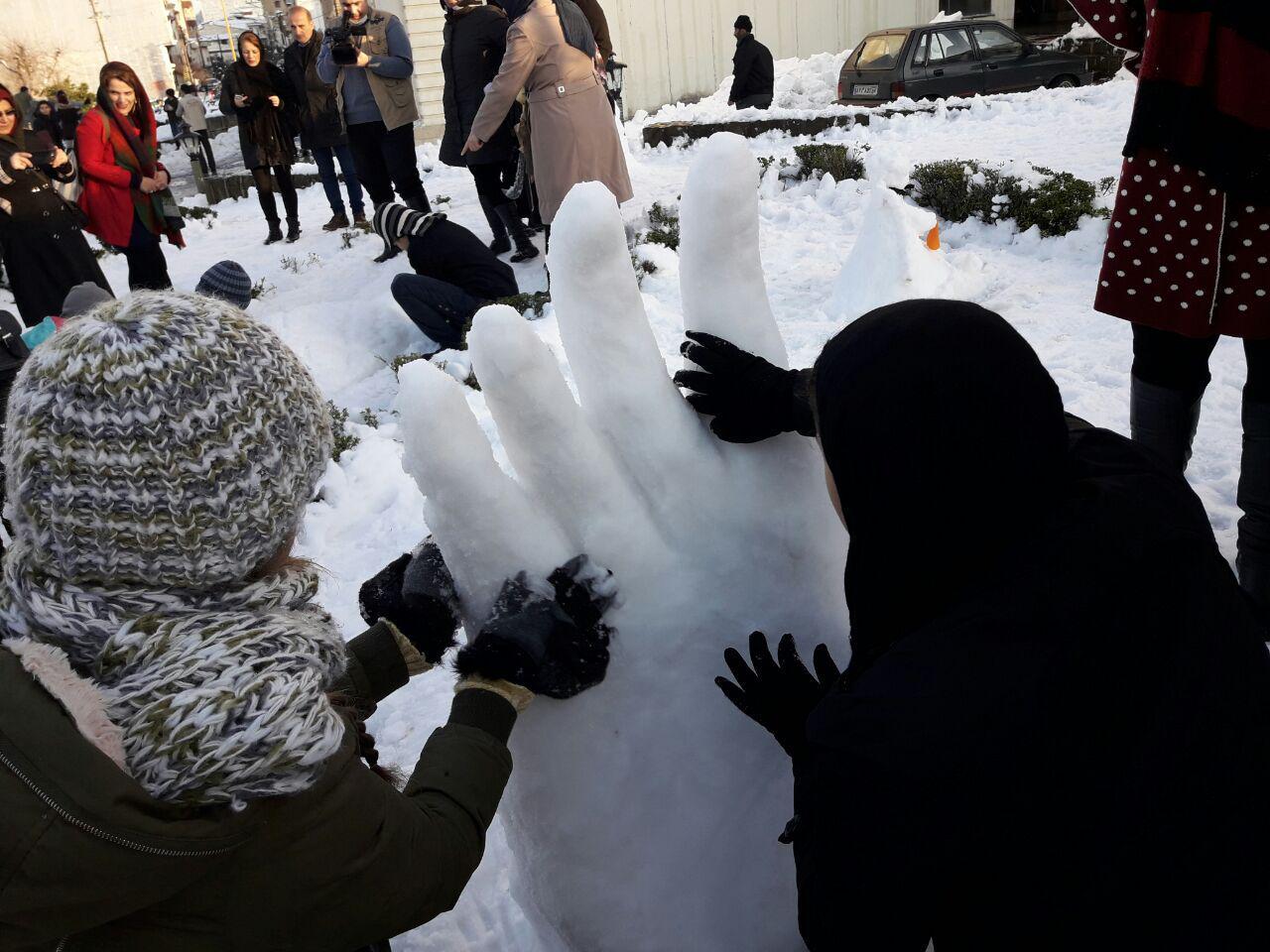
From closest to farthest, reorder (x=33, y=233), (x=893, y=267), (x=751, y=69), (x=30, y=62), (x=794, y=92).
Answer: (x=893, y=267) → (x=33, y=233) → (x=751, y=69) → (x=794, y=92) → (x=30, y=62)

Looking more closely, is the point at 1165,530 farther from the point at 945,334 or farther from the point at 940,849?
the point at 940,849

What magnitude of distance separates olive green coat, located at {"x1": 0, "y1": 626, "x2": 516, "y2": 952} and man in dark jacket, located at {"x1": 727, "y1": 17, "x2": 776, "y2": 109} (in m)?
12.3

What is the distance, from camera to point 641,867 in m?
1.55

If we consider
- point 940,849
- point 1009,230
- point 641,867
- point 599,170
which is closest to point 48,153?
point 599,170

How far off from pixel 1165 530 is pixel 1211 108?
130 centimetres

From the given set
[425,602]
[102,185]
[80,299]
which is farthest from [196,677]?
[102,185]

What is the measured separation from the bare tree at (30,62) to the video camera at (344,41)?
3747 cm

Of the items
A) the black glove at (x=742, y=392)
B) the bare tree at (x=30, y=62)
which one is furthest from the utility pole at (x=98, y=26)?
the black glove at (x=742, y=392)

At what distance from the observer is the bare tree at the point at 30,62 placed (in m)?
36.9

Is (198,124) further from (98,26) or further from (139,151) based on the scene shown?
(98,26)

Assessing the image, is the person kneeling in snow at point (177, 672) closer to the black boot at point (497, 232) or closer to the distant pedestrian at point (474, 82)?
the distant pedestrian at point (474, 82)

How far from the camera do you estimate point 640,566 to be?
1.54m

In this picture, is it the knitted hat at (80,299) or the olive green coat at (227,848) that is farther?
the knitted hat at (80,299)

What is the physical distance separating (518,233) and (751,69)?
718 cm
